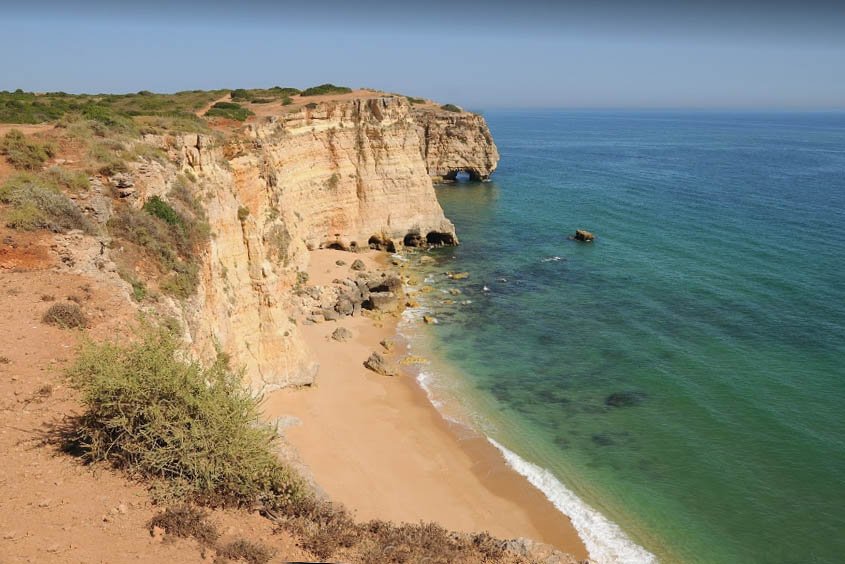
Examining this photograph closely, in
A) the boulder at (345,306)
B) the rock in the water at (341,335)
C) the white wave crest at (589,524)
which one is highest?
the boulder at (345,306)

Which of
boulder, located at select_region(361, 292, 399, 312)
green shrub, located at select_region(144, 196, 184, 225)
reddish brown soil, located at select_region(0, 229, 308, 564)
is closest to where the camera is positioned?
reddish brown soil, located at select_region(0, 229, 308, 564)

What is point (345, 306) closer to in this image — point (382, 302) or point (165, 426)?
point (382, 302)

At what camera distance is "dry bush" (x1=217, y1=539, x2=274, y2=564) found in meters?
8.73

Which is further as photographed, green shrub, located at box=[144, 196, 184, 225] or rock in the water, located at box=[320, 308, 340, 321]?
rock in the water, located at box=[320, 308, 340, 321]

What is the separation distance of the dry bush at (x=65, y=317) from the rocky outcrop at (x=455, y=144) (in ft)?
225

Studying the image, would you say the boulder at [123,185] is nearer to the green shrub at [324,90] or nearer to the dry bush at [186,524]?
the dry bush at [186,524]

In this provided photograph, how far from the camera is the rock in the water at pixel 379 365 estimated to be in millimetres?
28234

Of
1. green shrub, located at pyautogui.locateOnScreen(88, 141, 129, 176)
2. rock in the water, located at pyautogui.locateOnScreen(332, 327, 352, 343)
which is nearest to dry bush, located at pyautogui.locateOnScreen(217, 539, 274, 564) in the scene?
green shrub, located at pyautogui.locateOnScreen(88, 141, 129, 176)

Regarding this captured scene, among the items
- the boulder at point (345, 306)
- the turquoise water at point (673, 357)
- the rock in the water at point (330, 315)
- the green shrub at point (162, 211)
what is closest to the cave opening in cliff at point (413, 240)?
the turquoise water at point (673, 357)

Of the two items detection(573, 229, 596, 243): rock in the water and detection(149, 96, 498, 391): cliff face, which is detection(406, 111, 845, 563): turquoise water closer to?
detection(573, 229, 596, 243): rock in the water

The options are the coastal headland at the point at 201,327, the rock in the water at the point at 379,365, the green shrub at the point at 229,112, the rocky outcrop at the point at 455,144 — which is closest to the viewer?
the coastal headland at the point at 201,327

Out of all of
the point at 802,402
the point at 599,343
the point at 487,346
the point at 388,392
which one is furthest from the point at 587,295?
the point at 388,392

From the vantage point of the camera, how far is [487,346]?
3209 centimetres

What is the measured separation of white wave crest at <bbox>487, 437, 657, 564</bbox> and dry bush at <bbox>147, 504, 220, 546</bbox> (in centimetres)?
1268
